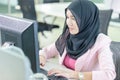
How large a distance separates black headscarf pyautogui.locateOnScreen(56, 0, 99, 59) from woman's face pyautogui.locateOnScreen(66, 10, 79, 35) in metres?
0.02

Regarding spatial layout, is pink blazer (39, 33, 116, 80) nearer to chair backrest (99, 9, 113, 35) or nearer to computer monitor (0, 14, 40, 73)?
computer monitor (0, 14, 40, 73)

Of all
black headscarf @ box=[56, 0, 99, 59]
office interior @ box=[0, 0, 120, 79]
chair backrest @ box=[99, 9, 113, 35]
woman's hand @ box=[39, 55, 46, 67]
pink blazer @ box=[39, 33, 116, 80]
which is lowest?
office interior @ box=[0, 0, 120, 79]

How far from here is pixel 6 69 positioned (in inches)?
28.2

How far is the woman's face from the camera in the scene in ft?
5.11

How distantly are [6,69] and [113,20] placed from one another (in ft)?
9.65

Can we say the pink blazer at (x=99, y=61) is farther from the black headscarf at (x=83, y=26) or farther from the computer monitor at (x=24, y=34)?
the computer monitor at (x=24, y=34)

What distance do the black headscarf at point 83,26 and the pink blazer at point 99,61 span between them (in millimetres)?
39

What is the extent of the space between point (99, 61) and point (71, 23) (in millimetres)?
303

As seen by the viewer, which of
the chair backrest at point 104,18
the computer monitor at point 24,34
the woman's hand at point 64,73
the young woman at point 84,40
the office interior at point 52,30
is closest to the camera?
the computer monitor at point 24,34

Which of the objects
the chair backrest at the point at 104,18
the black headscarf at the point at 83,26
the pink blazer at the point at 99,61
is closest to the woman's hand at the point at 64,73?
the pink blazer at the point at 99,61

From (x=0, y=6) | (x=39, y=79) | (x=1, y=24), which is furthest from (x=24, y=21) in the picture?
(x=0, y=6)

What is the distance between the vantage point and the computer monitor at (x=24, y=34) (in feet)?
3.28

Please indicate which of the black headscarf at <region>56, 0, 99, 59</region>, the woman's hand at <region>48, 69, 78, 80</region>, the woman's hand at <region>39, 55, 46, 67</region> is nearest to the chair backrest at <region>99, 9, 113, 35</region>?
the black headscarf at <region>56, 0, 99, 59</region>

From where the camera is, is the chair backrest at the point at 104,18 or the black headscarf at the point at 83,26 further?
the chair backrest at the point at 104,18
